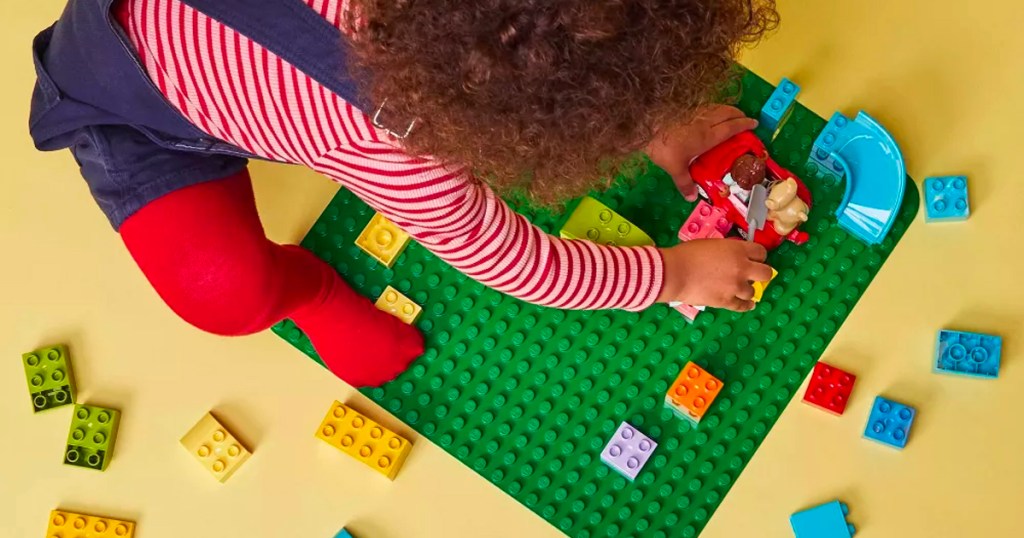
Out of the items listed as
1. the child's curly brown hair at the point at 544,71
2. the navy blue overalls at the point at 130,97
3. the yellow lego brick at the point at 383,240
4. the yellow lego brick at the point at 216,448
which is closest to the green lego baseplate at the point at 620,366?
the yellow lego brick at the point at 383,240

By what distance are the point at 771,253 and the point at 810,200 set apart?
7 cm

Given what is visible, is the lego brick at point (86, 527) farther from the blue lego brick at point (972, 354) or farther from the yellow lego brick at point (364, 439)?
the blue lego brick at point (972, 354)

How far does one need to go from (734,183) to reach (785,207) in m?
0.05

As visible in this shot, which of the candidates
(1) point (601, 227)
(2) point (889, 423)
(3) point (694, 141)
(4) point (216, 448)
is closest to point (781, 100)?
(3) point (694, 141)

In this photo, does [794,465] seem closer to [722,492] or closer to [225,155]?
[722,492]

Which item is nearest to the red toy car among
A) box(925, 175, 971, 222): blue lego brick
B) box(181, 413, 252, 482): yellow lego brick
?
box(925, 175, 971, 222): blue lego brick

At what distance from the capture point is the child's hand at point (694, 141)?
0.86 m

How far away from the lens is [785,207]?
2.72 ft

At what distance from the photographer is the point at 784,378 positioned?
88 centimetres

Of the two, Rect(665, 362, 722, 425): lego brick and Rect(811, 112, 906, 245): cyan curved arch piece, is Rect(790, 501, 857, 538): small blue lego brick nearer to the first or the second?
Rect(665, 362, 722, 425): lego brick

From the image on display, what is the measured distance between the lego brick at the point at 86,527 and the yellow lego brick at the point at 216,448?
0.10m

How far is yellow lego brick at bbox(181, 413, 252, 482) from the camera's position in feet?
2.97

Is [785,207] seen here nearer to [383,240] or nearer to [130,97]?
[383,240]

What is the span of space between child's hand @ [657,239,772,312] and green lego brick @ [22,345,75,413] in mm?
627
